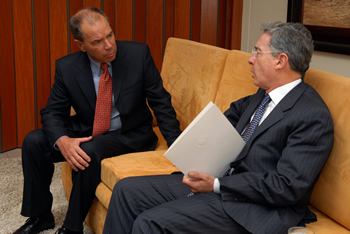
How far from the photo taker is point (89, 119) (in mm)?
2207

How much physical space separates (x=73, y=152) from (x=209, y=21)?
213 cm

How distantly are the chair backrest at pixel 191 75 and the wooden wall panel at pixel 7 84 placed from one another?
1.42m

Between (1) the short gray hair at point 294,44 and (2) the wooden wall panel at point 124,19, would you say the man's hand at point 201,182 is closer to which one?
(1) the short gray hair at point 294,44

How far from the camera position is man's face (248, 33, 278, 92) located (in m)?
1.55

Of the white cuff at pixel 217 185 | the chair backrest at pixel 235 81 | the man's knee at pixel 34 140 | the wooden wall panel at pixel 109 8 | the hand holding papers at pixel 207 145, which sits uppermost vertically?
the wooden wall panel at pixel 109 8

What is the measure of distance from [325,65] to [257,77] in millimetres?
1019

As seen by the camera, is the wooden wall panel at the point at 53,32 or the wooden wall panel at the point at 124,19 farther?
the wooden wall panel at the point at 124,19

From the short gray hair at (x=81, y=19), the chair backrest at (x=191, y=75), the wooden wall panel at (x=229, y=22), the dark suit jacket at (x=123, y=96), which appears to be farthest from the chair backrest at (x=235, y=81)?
the wooden wall panel at (x=229, y=22)

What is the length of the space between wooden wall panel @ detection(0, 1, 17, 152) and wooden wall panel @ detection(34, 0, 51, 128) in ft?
0.65

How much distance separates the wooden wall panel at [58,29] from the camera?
3.21 m

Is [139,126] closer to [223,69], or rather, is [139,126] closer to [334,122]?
[223,69]

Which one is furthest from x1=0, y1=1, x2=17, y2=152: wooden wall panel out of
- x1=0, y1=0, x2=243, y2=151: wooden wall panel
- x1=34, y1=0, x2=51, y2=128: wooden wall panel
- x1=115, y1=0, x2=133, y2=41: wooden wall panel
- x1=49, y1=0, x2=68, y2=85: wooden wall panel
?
x1=115, y1=0, x2=133, y2=41: wooden wall panel

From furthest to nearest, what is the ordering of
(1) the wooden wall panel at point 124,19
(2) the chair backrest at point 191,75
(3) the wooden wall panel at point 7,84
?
(1) the wooden wall panel at point 124,19, (3) the wooden wall panel at point 7,84, (2) the chair backrest at point 191,75

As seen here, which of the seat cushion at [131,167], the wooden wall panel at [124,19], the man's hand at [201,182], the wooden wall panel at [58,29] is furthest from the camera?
the wooden wall panel at [124,19]
